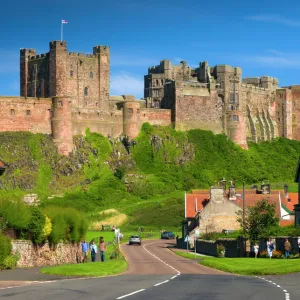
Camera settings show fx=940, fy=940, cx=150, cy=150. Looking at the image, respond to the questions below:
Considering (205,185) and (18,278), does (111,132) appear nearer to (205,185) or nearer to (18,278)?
(205,185)

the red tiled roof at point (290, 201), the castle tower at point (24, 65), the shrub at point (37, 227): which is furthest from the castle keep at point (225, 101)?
the shrub at point (37, 227)

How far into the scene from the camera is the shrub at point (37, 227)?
45844 mm

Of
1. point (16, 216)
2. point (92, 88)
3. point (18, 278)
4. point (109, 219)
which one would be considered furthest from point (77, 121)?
point (18, 278)

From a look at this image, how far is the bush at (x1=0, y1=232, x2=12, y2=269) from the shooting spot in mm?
41688

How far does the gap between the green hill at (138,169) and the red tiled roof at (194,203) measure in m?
23.8

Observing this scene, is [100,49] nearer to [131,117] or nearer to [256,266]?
[131,117]

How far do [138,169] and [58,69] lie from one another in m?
18.6

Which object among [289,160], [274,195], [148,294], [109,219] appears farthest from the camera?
[289,160]

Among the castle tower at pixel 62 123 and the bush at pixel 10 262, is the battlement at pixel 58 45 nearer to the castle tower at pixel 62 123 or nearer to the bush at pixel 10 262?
the castle tower at pixel 62 123

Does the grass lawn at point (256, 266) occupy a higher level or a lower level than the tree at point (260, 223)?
lower

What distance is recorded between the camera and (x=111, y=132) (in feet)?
425

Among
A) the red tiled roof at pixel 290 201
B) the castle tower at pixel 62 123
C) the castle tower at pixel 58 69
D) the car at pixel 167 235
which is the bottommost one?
the car at pixel 167 235

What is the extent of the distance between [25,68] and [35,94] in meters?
4.08

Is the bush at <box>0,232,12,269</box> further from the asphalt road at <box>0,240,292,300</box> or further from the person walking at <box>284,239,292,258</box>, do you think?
the person walking at <box>284,239,292,258</box>
